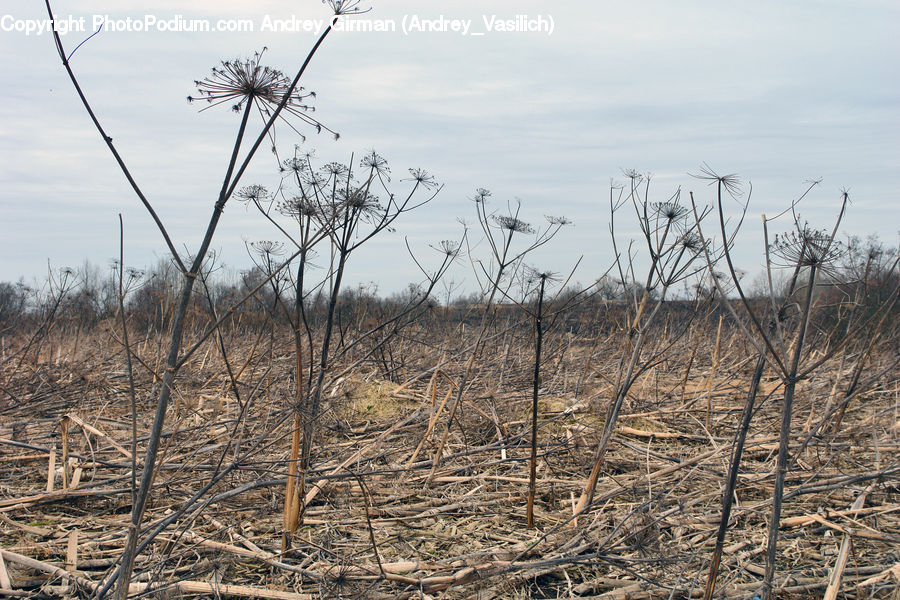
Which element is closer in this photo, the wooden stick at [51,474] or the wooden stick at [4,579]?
the wooden stick at [4,579]

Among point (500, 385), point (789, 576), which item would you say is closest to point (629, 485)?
point (789, 576)

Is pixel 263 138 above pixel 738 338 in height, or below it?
above

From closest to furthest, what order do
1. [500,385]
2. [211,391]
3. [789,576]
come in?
[789,576]
[500,385]
[211,391]

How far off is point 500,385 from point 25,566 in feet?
17.3

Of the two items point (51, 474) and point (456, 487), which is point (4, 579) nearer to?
point (51, 474)

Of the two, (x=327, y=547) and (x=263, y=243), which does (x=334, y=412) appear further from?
(x=263, y=243)

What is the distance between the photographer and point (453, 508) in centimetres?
461

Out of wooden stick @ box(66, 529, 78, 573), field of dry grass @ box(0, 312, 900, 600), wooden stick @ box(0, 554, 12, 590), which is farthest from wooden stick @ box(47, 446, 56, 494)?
wooden stick @ box(0, 554, 12, 590)

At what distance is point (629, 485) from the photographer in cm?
493

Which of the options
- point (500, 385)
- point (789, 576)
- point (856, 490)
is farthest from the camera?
point (500, 385)

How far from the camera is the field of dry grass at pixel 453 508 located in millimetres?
3410

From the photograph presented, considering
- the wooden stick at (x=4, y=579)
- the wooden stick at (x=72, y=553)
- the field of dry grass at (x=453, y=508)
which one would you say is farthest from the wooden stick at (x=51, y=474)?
the wooden stick at (x=4, y=579)

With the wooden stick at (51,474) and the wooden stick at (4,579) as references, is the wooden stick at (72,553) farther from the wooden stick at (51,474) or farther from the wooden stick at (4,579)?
the wooden stick at (51,474)

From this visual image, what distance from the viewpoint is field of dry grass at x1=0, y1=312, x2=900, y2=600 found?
3.41 m
